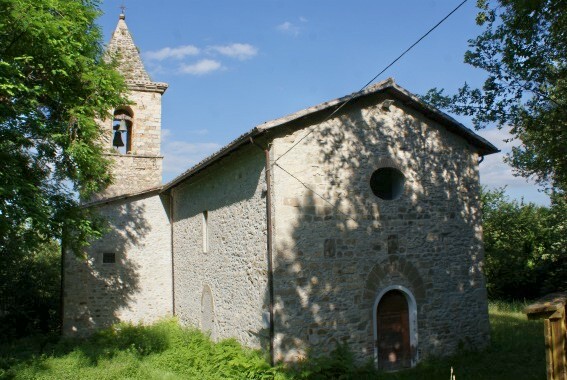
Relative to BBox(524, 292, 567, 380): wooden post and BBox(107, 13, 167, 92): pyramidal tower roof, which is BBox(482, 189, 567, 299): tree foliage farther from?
BBox(107, 13, 167, 92): pyramidal tower roof

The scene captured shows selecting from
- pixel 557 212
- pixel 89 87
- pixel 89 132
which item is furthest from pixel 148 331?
pixel 557 212

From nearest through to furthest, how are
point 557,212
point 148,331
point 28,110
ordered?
point 28,110 → point 148,331 → point 557,212

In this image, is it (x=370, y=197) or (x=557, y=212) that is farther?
(x=557, y=212)

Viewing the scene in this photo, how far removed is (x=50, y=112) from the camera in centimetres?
1038

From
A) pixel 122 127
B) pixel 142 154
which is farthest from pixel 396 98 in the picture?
pixel 142 154

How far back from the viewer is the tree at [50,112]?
8484mm

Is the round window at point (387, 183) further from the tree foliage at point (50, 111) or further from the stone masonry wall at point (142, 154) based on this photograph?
the stone masonry wall at point (142, 154)

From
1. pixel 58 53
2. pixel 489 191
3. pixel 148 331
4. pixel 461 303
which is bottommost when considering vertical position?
pixel 148 331

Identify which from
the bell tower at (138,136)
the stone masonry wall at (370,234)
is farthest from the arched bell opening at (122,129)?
the stone masonry wall at (370,234)

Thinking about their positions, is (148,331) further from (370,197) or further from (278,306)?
(370,197)

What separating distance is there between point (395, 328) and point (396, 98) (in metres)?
4.81

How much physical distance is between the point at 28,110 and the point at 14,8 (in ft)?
5.97

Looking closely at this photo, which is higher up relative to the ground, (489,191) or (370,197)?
(489,191)

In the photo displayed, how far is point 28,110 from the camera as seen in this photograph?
885 cm
